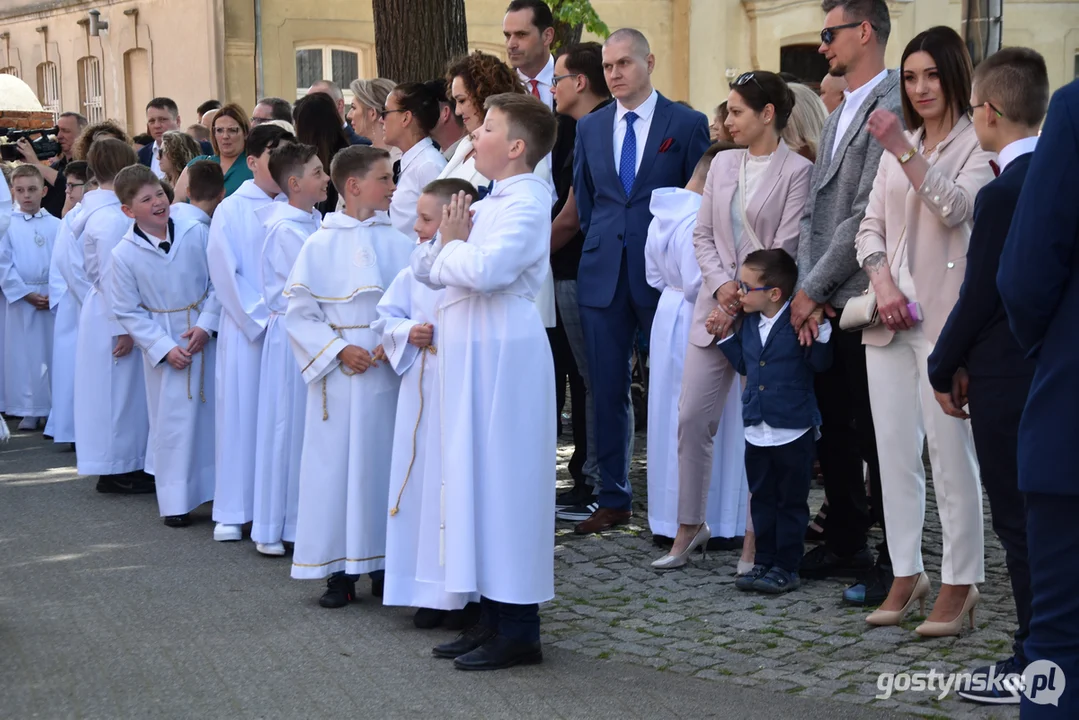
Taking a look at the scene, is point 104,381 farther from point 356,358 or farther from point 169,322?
point 356,358

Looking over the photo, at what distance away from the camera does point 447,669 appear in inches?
208

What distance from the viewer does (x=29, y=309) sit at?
39.0 ft

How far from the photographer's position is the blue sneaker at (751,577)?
631cm

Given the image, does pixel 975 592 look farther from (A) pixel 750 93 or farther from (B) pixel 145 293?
(B) pixel 145 293

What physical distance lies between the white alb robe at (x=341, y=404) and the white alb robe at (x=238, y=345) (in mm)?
1324

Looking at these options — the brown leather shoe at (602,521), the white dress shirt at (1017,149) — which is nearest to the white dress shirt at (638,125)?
the brown leather shoe at (602,521)

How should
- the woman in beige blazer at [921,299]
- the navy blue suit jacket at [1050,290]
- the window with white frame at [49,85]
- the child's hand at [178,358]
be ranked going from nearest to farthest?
the navy blue suit jacket at [1050,290] < the woman in beige blazer at [921,299] < the child's hand at [178,358] < the window with white frame at [49,85]

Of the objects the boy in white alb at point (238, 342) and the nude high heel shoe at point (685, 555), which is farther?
the boy in white alb at point (238, 342)

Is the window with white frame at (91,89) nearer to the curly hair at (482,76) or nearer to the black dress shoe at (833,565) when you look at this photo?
the curly hair at (482,76)

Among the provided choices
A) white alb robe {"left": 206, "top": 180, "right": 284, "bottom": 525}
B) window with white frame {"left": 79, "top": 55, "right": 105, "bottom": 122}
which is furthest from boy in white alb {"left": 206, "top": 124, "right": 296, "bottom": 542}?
window with white frame {"left": 79, "top": 55, "right": 105, "bottom": 122}

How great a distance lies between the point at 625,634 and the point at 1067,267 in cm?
275

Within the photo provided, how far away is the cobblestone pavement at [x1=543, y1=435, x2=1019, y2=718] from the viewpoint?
5125mm

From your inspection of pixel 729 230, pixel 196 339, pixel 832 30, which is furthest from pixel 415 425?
pixel 196 339

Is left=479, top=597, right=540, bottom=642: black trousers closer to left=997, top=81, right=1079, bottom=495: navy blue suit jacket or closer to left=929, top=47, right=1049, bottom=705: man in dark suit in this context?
left=929, top=47, right=1049, bottom=705: man in dark suit
